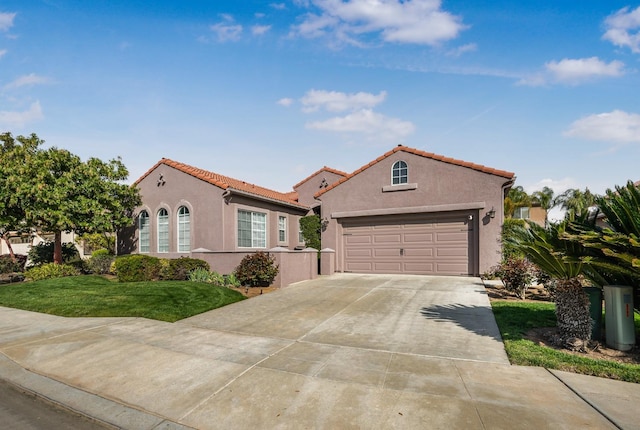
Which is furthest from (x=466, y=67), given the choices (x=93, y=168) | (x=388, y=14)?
(x=93, y=168)

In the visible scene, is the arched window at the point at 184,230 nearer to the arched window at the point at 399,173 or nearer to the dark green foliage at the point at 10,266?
the arched window at the point at 399,173

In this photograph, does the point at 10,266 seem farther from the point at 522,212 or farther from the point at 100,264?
the point at 522,212

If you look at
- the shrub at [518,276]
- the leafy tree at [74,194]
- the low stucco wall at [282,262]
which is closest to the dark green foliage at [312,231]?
the low stucco wall at [282,262]

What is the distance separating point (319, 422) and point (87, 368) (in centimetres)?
376

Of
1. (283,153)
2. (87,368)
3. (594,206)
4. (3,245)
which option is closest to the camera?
(87,368)

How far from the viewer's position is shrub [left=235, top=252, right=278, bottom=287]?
12.0 metres

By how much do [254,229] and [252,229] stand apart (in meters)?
0.16

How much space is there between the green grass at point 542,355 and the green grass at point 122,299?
22.7ft

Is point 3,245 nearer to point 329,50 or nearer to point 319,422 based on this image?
point 329,50

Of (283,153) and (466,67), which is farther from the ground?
(466,67)

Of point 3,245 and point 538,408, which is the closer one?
point 538,408

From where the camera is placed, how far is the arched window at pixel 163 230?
53.7 feet

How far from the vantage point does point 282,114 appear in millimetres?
15156

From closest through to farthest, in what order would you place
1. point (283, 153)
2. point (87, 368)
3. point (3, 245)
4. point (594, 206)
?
1. point (87, 368)
2. point (594, 206)
3. point (283, 153)
4. point (3, 245)
